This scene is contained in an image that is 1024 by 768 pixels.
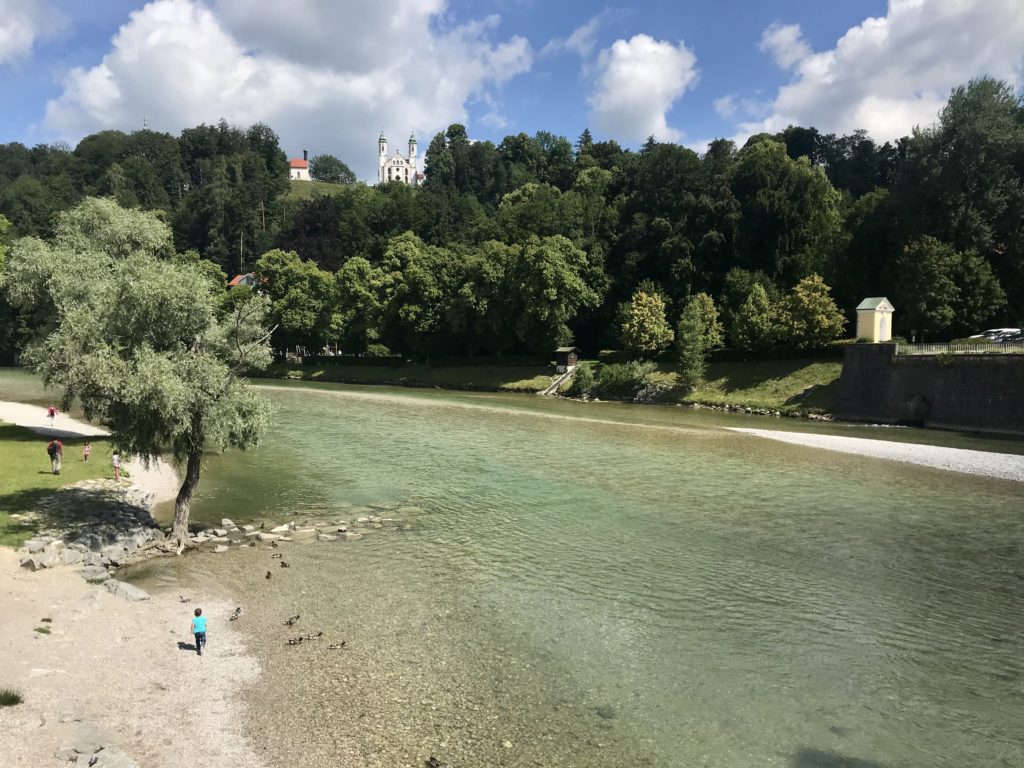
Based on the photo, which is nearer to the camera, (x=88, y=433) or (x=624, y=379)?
(x=88, y=433)

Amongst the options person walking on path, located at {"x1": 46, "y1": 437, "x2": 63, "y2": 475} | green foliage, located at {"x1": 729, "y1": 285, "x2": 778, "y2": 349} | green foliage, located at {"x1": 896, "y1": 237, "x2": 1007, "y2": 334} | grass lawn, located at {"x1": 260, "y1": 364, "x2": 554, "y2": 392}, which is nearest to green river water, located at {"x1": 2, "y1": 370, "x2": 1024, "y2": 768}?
person walking on path, located at {"x1": 46, "y1": 437, "x2": 63, "y2": 475}

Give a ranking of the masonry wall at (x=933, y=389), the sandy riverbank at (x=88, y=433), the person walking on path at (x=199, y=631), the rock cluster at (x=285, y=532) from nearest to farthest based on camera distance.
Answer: the person walking on path at (x=199, y=631) < the rock cluster at (x=285, y=532) < the sandy riverbank at (x=88, y=433) < the masonry wall at (x=933, y=389)

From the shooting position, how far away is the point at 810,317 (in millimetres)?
58406

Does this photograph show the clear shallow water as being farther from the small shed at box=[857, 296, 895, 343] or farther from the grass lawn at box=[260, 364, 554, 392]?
the grass lawn at box=[260, 364, 554, 392]

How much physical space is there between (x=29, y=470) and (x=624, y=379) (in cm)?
5180

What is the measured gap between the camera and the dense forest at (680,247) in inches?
2152

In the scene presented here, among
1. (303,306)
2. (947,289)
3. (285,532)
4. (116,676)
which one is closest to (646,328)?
(947,289)

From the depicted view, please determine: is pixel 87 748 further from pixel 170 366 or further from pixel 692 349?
pixel 692 349

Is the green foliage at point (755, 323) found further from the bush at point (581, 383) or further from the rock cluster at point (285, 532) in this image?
the rock cluster at point (285, 532)

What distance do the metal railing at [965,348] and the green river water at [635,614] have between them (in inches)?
698

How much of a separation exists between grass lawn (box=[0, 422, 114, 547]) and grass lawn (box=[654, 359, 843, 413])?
47.6 m

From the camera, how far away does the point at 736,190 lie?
76312 millimetres

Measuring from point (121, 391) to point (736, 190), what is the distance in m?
72.5

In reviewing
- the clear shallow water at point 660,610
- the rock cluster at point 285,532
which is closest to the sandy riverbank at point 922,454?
the clear shallow water at point 660,610
